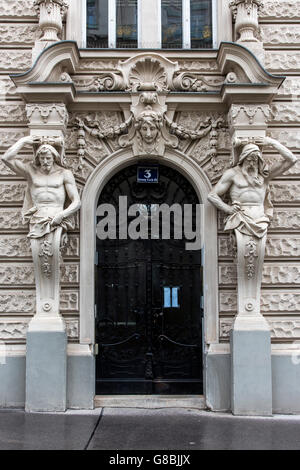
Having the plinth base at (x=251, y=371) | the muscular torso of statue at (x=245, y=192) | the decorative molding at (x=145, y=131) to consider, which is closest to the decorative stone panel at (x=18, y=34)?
the decorative molding at (x=145, y=131)

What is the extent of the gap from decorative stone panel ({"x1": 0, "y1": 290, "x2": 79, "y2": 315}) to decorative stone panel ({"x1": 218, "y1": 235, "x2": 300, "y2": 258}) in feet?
7.24

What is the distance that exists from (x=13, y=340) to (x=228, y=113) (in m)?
4.43

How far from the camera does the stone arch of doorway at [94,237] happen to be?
8.36m

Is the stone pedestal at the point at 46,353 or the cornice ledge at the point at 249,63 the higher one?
the cornice ledge at the point at 249,63

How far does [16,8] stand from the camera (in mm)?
8867

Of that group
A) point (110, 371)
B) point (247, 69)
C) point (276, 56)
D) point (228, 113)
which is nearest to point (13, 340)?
Result: point (110, 371)

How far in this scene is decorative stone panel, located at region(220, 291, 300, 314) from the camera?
8391mm

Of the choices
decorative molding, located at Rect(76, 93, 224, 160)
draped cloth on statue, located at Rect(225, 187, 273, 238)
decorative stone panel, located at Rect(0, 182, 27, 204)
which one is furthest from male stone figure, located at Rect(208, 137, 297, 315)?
decorative stone panel, located at Rect(0, 182, 27, 204)

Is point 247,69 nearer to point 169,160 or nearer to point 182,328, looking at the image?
point 169,160

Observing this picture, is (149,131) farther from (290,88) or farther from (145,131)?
(290,88)

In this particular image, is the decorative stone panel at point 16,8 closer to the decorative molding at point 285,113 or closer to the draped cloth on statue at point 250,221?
the decorative molding at point 285,113

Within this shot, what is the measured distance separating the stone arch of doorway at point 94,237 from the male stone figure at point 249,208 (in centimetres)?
40

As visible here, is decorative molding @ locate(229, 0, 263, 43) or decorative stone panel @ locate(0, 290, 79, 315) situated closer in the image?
decorative stone panel @ locate(0, 290, 79, 315)

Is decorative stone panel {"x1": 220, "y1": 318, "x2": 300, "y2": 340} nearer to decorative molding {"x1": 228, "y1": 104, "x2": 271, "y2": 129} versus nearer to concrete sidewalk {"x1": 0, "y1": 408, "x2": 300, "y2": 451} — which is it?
concrete sidewalk {"x1": 0, "y1": 408, "x2": 300, "y2": 451}
